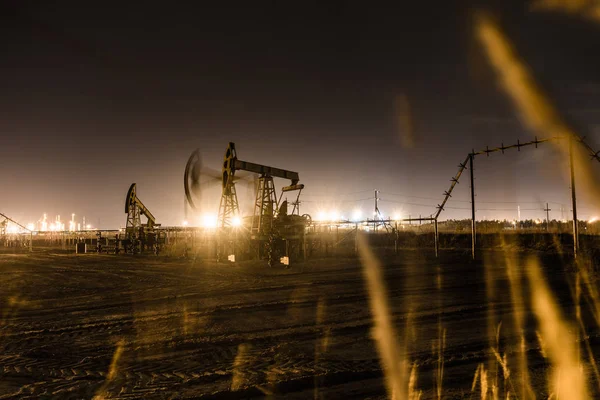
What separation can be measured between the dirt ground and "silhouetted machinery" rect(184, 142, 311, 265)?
9.10 m

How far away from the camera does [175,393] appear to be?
13.8 feet

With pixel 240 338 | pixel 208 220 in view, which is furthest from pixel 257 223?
pixel 240 338

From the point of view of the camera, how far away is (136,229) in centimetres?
3619

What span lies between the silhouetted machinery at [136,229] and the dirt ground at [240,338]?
2334 centimetres

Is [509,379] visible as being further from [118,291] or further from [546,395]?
[118,291]

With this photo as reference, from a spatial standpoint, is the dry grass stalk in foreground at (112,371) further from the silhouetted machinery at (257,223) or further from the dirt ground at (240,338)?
the silhouetted machinery at (257,223)

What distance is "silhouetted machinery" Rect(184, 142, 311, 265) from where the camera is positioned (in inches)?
854

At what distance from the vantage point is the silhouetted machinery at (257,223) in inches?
854

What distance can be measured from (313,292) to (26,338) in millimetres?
6633

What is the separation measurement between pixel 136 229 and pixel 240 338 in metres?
32.8

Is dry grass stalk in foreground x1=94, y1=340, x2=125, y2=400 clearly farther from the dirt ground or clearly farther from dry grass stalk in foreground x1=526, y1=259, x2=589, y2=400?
dry grass stalk in foreground x1=526, y1=259, x2=589, y2=400

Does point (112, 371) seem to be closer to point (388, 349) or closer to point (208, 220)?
point (388, 349)

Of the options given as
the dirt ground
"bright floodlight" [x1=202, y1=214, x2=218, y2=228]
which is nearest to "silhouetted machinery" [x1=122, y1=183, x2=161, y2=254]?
"bright floodlight" [x1=202, y1=214, x2=218, y2=228]

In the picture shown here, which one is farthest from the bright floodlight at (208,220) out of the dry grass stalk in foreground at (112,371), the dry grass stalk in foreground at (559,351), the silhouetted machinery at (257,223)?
the dry grass stalk in foreground at (559,351)
